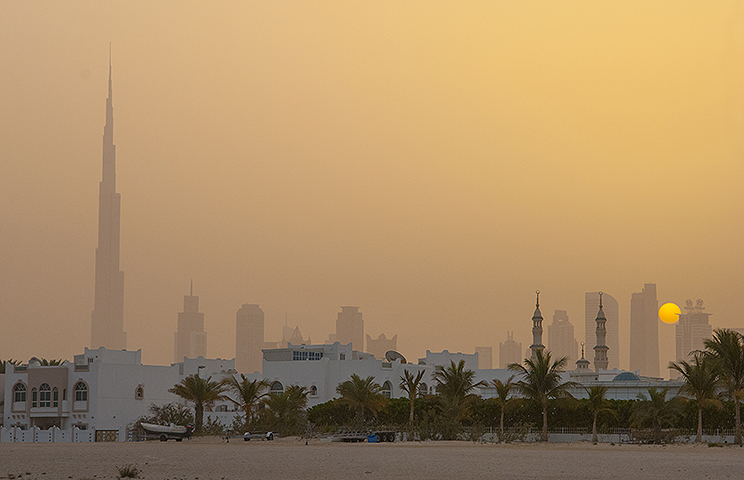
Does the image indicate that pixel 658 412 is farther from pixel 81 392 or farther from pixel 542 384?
pixel 81 392

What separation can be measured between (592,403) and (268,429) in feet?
64.7

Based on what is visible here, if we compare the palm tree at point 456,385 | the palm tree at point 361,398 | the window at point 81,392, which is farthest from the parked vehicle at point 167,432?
the window at point 81,392

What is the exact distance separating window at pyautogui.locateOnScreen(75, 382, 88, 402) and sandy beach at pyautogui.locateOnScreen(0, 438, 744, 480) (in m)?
31.9

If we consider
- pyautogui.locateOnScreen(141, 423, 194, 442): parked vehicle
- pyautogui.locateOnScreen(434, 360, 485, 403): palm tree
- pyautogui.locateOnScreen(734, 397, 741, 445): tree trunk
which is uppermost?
pyautogui.locateOnScreen(434, 360, 485, 403): palm tree

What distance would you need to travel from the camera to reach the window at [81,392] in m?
70.2

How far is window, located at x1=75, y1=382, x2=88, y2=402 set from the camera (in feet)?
230

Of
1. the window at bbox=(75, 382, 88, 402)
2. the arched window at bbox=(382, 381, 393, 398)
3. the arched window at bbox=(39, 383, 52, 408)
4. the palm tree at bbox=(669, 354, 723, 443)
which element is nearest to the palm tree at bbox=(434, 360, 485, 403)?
the palm tree at bbox=(669, 354, 723, 443)

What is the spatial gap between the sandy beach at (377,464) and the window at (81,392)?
3193cm

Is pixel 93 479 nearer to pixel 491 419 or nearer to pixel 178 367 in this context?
pixel 491 419

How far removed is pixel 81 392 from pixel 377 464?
47.6 metres

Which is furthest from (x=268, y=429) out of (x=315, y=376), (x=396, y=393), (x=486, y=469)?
(x=486, y=469)

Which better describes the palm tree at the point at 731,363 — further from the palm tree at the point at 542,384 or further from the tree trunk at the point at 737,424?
the palm tree at the point at 542,384

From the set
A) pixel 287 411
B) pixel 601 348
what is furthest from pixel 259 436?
pixel 601 348

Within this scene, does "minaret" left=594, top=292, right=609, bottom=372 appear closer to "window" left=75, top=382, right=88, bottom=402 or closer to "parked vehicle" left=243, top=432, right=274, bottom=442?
"window" left=75, top=382, right=88, bottom=402
